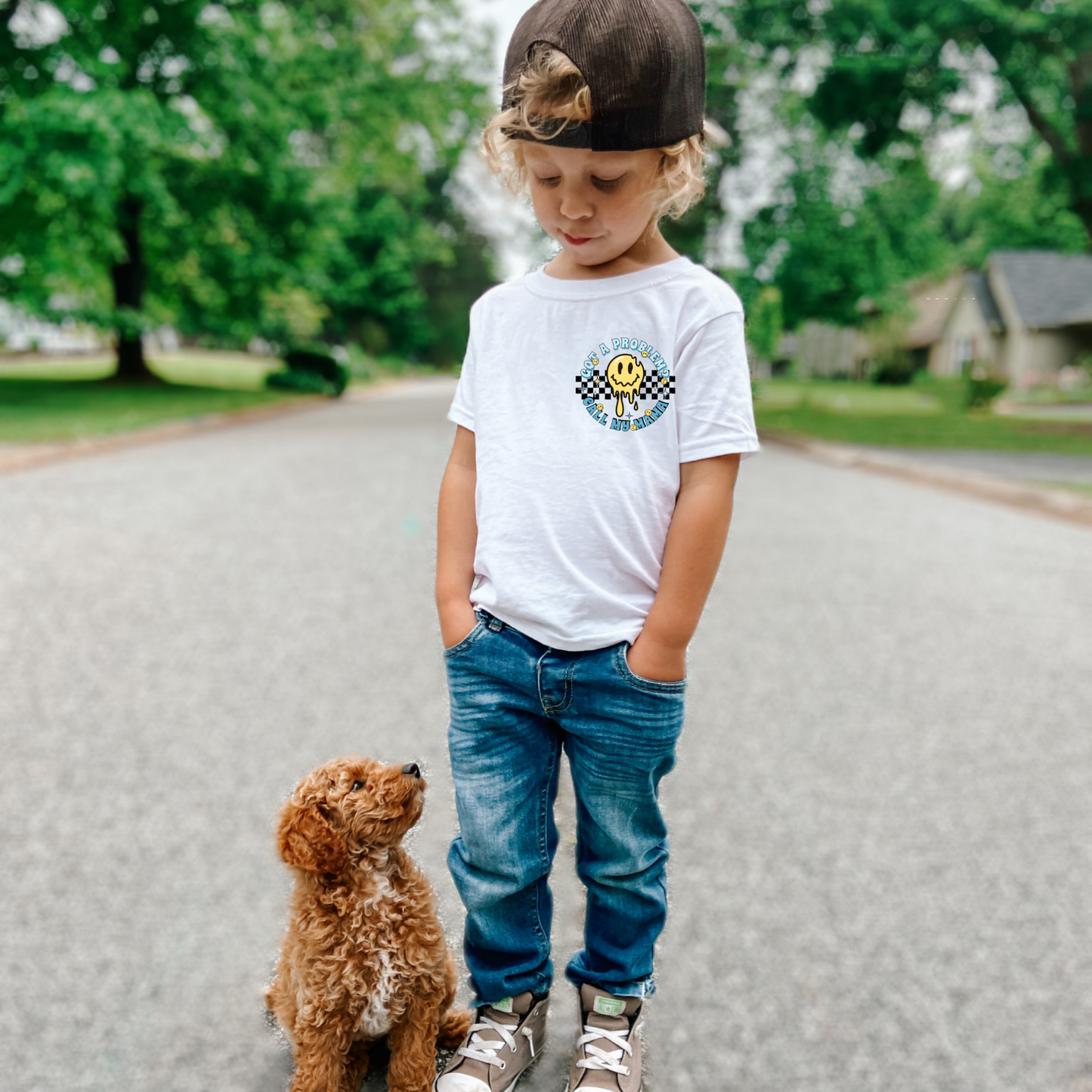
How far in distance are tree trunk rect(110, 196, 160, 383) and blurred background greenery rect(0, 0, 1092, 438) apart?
7 cm

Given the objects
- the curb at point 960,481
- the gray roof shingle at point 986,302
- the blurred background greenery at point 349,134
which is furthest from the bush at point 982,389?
the curb at point 960,481

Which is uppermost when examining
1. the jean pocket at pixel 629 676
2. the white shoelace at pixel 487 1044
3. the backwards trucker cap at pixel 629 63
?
the backwards trucker cap at pixel 629 63

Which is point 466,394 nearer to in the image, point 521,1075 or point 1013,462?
point 521,1075

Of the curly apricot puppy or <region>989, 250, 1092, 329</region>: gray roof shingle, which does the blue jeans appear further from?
<region>989, 250, 1092, 329</region>: gray roof shingle

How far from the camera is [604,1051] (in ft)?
5.16

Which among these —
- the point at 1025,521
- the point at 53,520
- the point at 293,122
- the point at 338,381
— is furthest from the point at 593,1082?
the point at 338,381

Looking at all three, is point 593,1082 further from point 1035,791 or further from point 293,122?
point 293,122

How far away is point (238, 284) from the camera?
22.4m

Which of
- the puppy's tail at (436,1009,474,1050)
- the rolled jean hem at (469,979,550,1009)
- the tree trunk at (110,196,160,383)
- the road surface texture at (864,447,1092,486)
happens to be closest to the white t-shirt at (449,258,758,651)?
the rolled jean hem at (469,979,550,1009)

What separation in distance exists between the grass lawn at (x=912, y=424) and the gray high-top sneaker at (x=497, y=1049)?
865 cm

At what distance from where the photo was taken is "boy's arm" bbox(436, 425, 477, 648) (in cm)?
141

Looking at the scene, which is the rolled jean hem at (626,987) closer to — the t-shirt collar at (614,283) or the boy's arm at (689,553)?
the boy's arm at (689,553)

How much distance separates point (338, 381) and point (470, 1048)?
21.3m

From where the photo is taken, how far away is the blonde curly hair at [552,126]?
3.53 feet
